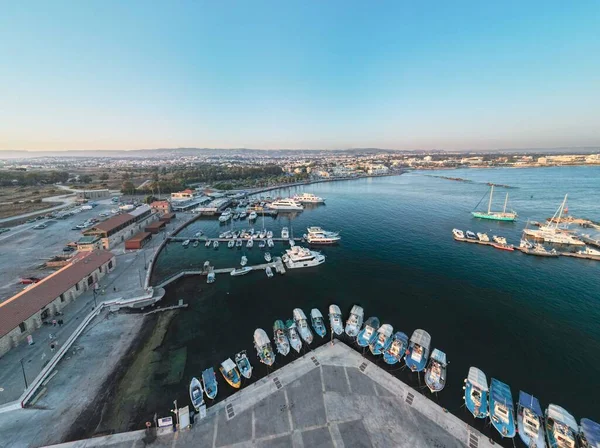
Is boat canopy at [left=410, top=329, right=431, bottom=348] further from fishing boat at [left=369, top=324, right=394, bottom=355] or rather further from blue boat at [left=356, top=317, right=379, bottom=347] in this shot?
blue boat at [left=356, top=317, right=379, bottom=347]

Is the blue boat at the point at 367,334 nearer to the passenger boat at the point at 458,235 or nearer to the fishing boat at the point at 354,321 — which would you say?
the fishing boat at the point at 354,321

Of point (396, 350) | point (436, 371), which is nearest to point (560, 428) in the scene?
point (436, 371)

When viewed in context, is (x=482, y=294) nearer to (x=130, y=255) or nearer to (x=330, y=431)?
(x=330, y=431)

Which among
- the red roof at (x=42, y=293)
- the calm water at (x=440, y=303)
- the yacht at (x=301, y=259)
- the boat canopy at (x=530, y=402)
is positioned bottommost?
the calm water at (x=440, y=303)

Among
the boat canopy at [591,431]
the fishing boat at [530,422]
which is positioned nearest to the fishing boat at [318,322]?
the fishing boat at [530,422]

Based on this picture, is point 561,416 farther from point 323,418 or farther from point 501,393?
point 323,418
